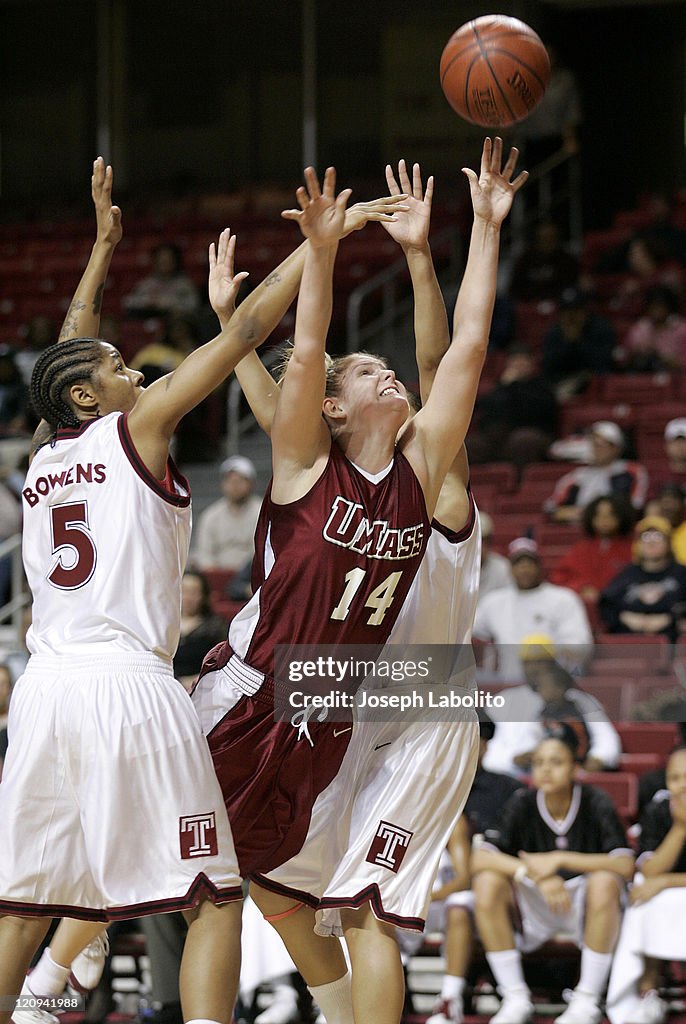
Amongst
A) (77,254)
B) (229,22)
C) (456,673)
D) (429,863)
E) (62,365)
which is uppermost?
(229,22)

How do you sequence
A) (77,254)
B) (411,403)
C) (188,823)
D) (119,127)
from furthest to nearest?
(119,127) < (77,254) < (411,403) < (188,823)

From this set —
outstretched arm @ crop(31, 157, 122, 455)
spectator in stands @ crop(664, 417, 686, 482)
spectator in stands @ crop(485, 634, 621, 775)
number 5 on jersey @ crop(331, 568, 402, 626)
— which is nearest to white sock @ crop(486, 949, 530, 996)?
spectator in stands @ crop(485, 634, 621, 775)

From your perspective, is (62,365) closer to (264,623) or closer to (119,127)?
(264,623)

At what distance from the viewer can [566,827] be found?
6.85 m

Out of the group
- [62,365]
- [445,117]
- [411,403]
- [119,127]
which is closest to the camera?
[62,365]

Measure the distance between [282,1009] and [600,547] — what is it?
3.94 meters

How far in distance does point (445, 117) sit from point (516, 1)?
161 cm

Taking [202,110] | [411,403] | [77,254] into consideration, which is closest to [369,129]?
[202,110]

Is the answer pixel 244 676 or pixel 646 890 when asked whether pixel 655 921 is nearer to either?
pixel 646 890

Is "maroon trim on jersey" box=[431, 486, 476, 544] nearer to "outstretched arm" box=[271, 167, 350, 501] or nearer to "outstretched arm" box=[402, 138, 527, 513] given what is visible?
"outstretched arm" box=[402, 138, 527, 513]

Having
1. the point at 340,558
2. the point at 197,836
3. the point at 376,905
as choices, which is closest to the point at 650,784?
the point at 376,905

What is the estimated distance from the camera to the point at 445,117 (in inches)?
686

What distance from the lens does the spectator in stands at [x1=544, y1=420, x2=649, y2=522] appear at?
1012 cm

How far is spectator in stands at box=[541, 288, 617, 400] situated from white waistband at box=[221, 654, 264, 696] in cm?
809
